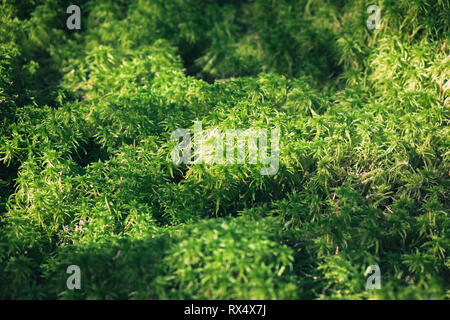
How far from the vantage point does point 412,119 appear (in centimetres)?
380

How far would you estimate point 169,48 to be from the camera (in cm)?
488

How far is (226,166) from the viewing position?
3.32 metres

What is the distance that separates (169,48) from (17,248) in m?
2.75

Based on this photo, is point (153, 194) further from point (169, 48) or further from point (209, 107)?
point (169, 48)

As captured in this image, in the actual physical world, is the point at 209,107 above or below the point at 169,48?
below

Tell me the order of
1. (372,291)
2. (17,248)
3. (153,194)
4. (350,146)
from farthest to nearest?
(350,146), (153,194), (17,248), (372,291)

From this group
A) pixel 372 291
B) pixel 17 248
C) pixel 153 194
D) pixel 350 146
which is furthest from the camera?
pixel 350 146

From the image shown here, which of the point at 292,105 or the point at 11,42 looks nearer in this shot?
the point at 292,105

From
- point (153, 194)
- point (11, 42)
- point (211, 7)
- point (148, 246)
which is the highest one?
point (211, 7)

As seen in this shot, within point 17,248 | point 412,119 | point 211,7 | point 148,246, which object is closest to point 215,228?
point 148,246

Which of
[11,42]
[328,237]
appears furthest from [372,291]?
[11,42]

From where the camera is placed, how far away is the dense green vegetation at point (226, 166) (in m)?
2.78

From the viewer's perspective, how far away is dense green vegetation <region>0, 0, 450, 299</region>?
2.78 meters

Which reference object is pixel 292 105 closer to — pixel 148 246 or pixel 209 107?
pixel 209 107
